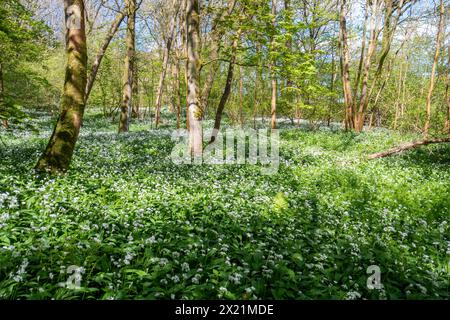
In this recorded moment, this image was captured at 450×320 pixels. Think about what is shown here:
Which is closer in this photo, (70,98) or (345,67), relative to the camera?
(70,98)

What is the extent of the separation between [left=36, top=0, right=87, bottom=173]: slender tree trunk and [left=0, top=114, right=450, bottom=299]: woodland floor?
628 mm

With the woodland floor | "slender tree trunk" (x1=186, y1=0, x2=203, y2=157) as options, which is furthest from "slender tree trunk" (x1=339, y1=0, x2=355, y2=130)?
"slender tree trunk" (x1=186, y1=0, x2=203, y2=157)

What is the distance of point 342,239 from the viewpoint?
5.88 meters

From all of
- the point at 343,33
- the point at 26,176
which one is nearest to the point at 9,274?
the point at 26,176

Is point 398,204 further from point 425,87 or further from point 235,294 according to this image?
point 425,87

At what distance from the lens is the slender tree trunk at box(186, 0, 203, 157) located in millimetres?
11641

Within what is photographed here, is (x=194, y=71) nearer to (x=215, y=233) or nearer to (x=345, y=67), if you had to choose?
(x=215, y=233)

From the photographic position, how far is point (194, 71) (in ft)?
38.5

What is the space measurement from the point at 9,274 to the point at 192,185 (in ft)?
16.5

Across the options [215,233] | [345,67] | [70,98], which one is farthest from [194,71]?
[345,67]

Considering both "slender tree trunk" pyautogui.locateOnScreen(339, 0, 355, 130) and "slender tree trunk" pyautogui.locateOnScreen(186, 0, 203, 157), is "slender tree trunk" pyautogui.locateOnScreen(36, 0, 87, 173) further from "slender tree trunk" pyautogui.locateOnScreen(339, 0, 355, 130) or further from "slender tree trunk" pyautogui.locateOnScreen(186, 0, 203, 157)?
"slender tree trunk" pyautogui.locateOnScreen(339, 0, 355, 130)

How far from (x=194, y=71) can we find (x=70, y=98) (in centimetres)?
503

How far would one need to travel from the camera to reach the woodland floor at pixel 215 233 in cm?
394
